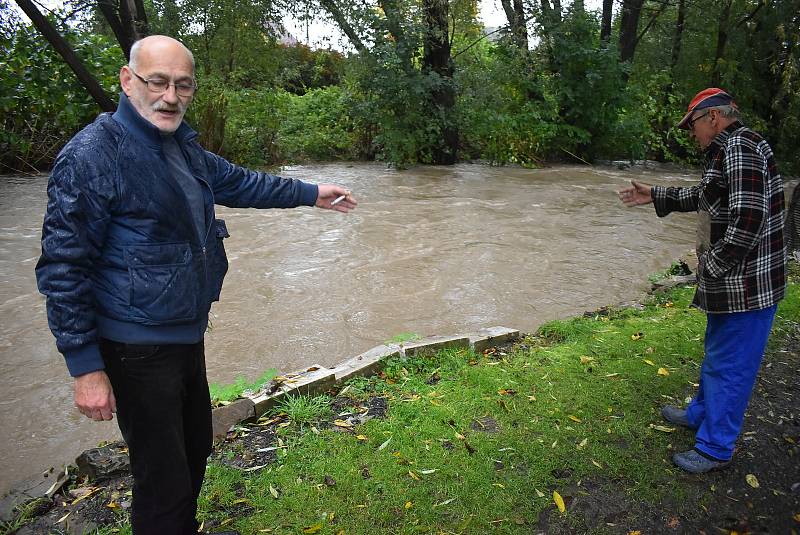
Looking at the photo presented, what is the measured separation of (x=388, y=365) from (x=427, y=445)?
1138 millimetres

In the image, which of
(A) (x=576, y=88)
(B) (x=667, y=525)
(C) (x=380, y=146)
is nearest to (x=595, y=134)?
(A) (x=576, y=88)

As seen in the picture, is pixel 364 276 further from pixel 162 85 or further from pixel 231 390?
pixel 162 85

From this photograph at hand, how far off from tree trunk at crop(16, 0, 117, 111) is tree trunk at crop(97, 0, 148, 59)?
85cm

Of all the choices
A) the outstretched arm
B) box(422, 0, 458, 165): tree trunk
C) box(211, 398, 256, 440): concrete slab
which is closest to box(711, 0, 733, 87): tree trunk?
box(422, 0, 458, 165): tree trunk

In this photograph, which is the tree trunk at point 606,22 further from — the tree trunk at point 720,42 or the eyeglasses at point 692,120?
the eyeglasses at point 692,120

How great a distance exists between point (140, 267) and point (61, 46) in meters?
10.4

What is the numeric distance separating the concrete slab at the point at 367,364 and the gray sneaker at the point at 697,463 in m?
2.12

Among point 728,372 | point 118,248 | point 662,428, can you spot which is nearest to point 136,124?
point 118,248

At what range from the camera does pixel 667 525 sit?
307 cm

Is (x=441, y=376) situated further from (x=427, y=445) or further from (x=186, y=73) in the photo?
(x=186, y=73)

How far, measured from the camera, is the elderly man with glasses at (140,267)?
2.12 meters

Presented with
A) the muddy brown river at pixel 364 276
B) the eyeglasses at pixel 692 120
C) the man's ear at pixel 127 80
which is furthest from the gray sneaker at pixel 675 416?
the man's ear at pixel 127 80

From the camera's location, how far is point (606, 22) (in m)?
18.8

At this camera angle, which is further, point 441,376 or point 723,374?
point 441,376
